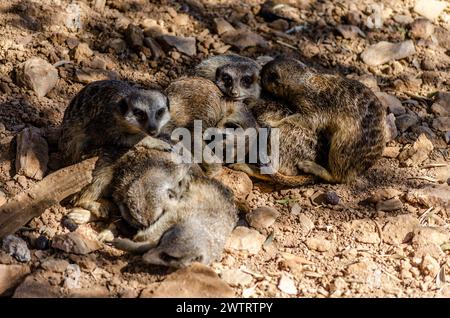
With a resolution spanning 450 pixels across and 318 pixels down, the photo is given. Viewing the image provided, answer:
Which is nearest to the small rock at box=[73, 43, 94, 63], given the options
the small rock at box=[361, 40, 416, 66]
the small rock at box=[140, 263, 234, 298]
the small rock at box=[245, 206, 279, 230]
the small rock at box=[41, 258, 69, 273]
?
the small rock at box=[245, 206, 279, 230]

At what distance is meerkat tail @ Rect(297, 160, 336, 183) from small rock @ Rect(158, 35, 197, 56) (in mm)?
1556

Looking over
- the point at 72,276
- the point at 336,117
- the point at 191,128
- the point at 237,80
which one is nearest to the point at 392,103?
the point at 336,117

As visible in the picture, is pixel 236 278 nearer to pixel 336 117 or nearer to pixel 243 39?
pixel 336 117

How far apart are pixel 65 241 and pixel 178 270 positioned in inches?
26.9

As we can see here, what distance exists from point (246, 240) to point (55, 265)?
3.53 feet

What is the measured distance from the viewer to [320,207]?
14.8ft

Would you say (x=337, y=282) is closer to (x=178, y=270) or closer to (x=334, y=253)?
(x=334, y=253)

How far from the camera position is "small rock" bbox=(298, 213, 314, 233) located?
14.1 feet

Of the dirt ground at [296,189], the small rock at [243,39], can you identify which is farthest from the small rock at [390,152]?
the small rock at [243,39]

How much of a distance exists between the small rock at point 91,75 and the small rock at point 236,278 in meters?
2.12

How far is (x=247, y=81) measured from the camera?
5191 millimetres

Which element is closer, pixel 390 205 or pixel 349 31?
pixel 390 205

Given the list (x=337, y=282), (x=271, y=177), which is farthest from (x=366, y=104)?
(x=337, y=282)

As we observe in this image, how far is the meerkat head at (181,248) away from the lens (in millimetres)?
3656
